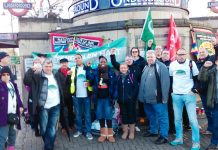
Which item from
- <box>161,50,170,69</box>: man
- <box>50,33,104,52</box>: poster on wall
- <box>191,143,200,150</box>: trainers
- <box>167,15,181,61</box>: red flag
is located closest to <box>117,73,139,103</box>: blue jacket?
<box>161,50,170,69</box>: man

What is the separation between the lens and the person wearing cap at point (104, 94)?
6.42 meters

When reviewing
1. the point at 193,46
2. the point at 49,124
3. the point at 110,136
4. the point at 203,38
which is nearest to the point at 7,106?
the point at 49,124

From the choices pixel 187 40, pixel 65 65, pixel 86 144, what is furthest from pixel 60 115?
pixel 187 40

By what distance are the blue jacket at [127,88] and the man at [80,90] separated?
2.34ft

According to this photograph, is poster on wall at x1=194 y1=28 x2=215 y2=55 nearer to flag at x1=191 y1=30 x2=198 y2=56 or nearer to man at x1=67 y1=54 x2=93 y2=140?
flag at x1=191 y1=30 x2=198 y2=56

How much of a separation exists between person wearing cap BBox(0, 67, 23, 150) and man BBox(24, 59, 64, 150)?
0.33 meters

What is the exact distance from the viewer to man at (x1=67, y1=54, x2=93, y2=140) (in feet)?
21.8

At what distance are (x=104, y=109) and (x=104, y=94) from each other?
0.34m

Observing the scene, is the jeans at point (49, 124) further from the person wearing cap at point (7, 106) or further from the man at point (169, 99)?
the man at point (169, 99)

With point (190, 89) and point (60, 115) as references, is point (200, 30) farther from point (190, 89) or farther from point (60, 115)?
Result: point (60, 115)

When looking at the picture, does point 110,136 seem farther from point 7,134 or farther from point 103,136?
point 7,134

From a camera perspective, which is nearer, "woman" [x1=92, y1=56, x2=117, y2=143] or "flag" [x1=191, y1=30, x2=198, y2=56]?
"woman" [x1=92, y1=56, x2=117, y2=143]

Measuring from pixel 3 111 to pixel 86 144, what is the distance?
6.55ft

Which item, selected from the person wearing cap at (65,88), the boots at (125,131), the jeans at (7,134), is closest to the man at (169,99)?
the boots at (125,131)
